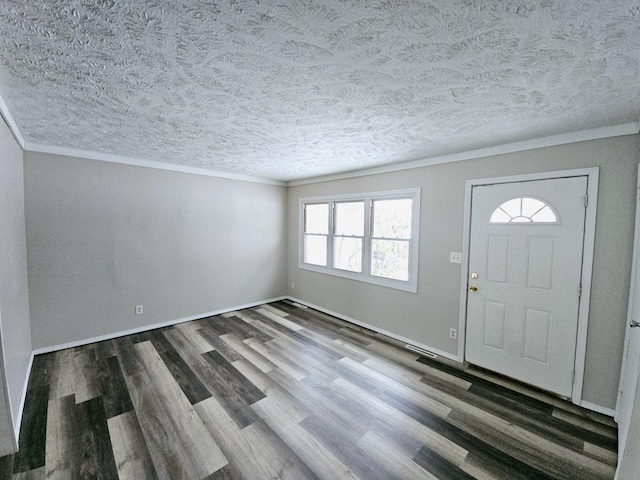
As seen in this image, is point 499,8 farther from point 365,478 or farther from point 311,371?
point 311,371

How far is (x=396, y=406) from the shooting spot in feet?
7.39

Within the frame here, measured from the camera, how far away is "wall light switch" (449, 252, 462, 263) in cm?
302

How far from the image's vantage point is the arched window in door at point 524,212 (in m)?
2.46

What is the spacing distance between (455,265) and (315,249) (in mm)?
2510

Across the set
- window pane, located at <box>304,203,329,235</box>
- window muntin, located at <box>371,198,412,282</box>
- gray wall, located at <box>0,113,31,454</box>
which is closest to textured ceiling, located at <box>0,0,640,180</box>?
gray wall, located at <box>0,113,31,454</box>

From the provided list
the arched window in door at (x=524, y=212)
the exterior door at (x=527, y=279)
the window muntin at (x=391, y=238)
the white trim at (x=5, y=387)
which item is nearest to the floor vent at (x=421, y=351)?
the exterior door at (x=527, y=279)

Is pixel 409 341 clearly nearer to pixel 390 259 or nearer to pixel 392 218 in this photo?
pixel 390 259

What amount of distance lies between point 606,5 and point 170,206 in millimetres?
4363

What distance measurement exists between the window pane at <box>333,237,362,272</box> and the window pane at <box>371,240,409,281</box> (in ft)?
0.94

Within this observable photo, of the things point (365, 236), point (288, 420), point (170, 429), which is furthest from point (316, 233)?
point (170, 429)

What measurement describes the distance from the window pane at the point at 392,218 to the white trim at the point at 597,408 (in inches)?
87.2

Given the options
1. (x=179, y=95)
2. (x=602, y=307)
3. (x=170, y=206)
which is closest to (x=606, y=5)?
(x=179, y=95)

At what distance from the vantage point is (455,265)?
305 centimetres

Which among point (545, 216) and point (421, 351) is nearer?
point (545, 216)
